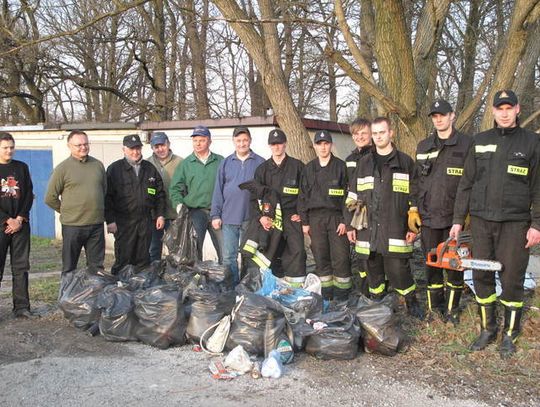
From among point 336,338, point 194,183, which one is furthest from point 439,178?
point 194,183

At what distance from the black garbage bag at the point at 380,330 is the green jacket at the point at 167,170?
110 inches

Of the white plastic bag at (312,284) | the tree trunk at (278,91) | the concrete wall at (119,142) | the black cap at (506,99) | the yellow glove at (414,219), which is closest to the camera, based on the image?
the black cap at (506,99)

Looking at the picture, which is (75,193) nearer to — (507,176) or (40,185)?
(507,176)

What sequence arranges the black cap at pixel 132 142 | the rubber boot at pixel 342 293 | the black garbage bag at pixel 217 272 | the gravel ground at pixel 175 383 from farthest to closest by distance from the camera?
the black cap at pixel 132 142 < the rubber boot at pixel 342 293 < the black garbage bag at pixel 217 272 < the gravel ground at pixel 175 383

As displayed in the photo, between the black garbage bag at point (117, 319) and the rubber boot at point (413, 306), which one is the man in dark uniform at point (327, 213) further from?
the black garbage bag at point (117, 319)

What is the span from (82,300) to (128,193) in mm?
1382

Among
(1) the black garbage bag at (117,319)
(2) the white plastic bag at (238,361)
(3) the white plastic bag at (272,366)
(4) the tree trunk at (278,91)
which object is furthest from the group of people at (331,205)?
(4) the tree trunk at (278,91)

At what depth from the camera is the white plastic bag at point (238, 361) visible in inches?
159

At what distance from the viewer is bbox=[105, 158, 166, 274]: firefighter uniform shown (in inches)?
230

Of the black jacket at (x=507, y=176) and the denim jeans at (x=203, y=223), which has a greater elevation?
the black jacket at (x=507, y=176)

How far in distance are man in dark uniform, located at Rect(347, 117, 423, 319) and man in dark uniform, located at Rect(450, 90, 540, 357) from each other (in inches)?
21.4

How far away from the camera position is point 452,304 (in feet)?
16.2

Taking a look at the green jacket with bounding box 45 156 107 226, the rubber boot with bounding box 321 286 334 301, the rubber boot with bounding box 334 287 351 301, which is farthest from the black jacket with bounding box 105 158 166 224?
the rubber boot with bounding box 334 287 351 301

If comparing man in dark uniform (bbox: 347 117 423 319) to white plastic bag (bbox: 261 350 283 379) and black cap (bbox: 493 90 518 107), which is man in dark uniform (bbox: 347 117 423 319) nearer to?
black cap (bbox: 493 90 518 107)
